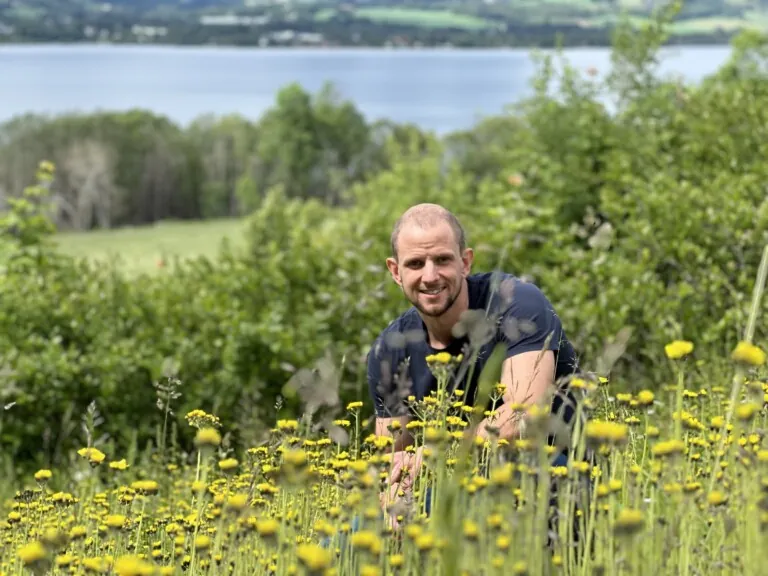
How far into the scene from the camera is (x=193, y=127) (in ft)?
276

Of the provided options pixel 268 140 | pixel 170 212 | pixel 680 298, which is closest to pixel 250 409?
pixel 680 298

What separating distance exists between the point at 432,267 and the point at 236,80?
499ft

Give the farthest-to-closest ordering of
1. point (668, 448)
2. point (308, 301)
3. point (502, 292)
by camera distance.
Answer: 1. point (308, 301)
2. point (502, 292)
3. point (668, 448)

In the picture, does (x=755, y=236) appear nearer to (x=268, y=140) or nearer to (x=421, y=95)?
(x=268, y=140)

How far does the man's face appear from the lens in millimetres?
3562

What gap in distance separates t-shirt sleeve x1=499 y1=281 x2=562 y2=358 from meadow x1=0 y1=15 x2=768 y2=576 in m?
0.19

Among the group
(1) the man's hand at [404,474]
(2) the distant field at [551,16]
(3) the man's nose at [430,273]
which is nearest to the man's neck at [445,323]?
(3) the man's nose at [430,273]

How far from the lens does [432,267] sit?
3.55 m

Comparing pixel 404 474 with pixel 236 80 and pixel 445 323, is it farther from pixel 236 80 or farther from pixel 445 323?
pixel 236 80

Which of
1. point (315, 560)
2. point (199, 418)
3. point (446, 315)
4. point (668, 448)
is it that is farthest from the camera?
point (446, 315)

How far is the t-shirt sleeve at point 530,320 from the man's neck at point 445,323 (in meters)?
0.17

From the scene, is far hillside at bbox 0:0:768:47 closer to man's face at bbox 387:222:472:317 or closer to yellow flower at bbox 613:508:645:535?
man's face at bbox 387:222:472:317

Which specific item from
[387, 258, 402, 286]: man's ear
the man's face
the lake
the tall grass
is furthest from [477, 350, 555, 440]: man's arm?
the lake

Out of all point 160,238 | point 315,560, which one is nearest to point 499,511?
point 315,560
